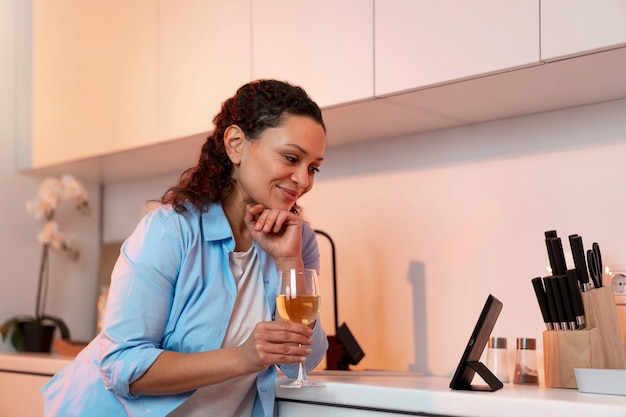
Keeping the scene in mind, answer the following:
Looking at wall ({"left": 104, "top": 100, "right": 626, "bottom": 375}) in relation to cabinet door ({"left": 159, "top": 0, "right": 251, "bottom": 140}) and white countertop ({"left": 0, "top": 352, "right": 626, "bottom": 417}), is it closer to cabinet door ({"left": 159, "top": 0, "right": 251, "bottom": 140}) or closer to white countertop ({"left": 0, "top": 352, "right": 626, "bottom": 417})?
cabinet door ({"left": 159, "top": 0, "right": 251, "bottom": 140})

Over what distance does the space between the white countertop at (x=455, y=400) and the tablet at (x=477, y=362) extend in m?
0.03

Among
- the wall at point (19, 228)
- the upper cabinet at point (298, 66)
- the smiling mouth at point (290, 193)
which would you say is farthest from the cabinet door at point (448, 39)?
the wall at point (19, 228)

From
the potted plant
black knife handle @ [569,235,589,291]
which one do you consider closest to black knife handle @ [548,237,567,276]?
black knife handle @ [569,235,589,291]

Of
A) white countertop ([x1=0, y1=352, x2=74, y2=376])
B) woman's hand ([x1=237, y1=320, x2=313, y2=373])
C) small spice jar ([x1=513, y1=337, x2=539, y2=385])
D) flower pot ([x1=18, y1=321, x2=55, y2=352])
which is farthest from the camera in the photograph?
flower pot ([x1=18, y1=321, x2=55, y2=352])

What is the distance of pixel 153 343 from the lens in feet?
4.69

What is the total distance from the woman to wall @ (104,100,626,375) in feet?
2.13

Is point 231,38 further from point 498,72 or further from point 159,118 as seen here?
point 498,72

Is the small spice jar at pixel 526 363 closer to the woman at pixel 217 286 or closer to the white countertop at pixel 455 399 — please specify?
the white countertop at pixel 455 399

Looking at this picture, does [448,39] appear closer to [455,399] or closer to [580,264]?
→ [580,264]

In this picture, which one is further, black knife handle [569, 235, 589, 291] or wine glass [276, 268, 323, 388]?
black knife handle [569, 235, 589, 291]

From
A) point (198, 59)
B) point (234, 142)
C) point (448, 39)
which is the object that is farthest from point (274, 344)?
point (198, 59)

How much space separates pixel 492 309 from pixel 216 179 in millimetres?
598

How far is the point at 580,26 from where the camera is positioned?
5.11 feet

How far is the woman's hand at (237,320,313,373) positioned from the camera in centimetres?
133
